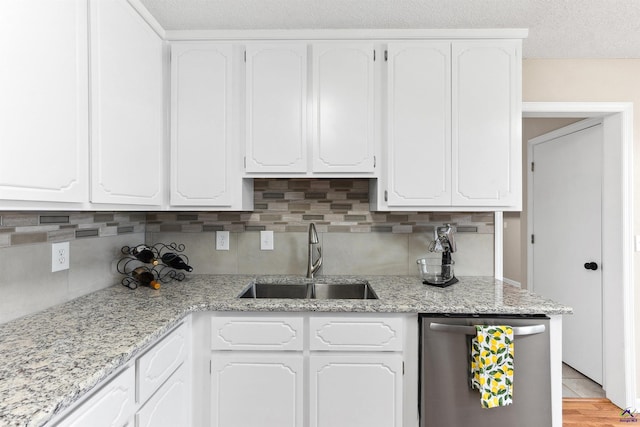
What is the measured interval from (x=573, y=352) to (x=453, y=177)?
7.33 ft

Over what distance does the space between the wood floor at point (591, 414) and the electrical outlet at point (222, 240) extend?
2.44 m

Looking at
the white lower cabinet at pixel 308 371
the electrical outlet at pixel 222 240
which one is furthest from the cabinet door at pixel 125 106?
the white lower cabinet at pixel 308 371

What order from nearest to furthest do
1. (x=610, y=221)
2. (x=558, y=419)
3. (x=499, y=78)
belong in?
(x=558, y=419)
(x=499, y=78)
(x=610, y=221)

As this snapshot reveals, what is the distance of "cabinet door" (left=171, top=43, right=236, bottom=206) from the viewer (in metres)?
2.03

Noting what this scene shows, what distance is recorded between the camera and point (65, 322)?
1373mm

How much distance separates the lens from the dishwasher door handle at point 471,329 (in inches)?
63.4

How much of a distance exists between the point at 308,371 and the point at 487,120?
1.61 m

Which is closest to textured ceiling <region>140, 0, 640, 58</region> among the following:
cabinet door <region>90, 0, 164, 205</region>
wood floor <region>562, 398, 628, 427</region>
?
cabinet door <region>90, 0, 164, 205</region>

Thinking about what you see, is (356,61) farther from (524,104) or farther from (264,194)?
(524,104)

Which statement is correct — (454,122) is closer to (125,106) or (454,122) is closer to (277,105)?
(277,105)

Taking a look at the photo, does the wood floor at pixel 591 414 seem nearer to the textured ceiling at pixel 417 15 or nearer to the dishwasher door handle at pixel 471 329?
the dishwasher door handle at pixel 471 329

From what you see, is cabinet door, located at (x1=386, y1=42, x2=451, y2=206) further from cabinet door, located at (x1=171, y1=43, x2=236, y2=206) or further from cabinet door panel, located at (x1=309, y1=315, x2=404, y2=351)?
cabinet door, located at (x1=171, y1=43, x2=236, y2=206)

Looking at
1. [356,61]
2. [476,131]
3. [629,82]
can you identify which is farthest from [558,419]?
[629,82]

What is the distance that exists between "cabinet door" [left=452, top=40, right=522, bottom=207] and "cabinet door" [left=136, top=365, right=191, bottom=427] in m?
1.66
